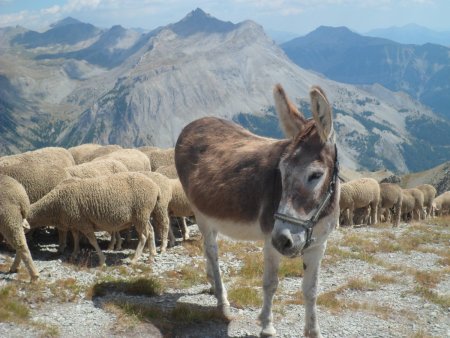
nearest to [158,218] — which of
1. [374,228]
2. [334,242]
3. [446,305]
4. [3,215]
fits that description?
[3,215]

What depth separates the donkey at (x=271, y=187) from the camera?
23.0 ft

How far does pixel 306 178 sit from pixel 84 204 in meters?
9.44

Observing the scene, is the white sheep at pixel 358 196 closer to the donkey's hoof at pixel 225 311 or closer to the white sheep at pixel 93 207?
the white sheep at pixel 93 207

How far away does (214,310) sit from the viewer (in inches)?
416

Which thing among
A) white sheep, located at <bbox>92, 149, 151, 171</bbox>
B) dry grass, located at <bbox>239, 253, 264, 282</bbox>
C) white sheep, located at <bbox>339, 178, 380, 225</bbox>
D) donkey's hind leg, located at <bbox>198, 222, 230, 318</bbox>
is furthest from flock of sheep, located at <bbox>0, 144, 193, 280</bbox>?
white sheep, located at <bbox>339, 178, 380, 225</bbox>

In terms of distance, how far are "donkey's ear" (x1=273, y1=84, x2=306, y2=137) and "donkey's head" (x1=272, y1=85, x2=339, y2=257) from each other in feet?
0.06

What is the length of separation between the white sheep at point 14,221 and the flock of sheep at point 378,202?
73.2ft

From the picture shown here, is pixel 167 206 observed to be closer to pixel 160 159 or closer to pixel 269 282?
pixel 269 282

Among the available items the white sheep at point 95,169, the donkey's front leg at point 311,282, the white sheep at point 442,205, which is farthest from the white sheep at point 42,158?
the white sheep at point 442,205

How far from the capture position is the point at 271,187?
26.6 feet

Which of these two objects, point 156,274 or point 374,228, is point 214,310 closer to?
point 156,274

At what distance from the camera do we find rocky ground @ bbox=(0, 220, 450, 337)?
31.9 ft

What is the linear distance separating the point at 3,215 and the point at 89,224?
117 inches

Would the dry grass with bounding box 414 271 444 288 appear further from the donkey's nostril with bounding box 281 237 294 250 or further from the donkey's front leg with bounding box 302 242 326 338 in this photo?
the donkey's nostril with bounding box 281 237 294 250
